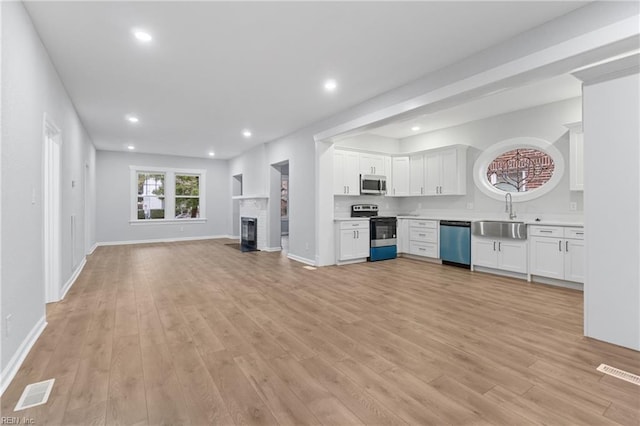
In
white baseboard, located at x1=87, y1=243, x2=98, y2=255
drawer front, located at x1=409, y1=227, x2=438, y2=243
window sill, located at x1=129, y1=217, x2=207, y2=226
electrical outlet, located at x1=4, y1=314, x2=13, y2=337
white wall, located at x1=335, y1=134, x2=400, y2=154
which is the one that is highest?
white wall, located at x1=335, y1=134, x2=400, y2=154

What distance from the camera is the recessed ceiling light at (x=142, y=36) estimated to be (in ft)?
9.56

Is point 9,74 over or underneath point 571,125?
underneath

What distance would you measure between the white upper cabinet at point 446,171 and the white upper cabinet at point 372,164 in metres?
0.94

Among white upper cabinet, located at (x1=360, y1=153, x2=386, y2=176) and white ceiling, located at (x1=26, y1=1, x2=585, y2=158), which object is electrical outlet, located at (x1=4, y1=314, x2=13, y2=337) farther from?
white upper cabinet, located at (x1=360, y1=153, x2=386, y2=176)

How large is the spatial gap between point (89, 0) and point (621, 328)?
5084 millimetres

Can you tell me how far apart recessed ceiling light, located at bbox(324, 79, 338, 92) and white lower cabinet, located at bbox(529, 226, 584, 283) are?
12.0 ft

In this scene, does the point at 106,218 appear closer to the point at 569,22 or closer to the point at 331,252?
the point at 331,252

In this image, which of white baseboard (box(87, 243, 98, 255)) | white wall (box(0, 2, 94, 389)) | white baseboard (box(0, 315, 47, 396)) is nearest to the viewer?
white baseboard (box(0, 315, 47, 396))

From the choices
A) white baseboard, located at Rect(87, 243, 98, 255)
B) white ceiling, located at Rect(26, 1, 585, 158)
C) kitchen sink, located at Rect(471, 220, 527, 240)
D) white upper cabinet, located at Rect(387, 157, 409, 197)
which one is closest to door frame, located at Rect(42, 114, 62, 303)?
white ceiling, located at Rect(26, 1, 585, 158)

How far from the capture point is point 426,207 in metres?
6.99

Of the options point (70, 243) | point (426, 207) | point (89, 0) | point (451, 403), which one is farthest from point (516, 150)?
point (70, 243)

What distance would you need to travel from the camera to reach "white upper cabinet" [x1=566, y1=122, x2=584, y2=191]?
4.48 metres

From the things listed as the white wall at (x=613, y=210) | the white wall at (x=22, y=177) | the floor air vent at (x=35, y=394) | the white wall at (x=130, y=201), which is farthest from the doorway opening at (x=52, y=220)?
the white wall at (x=130, y=201)

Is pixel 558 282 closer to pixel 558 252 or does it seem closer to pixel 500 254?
pixel 558 252
